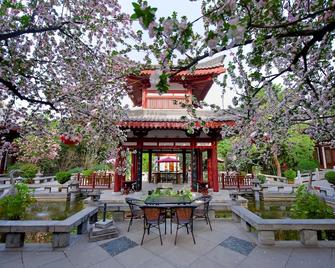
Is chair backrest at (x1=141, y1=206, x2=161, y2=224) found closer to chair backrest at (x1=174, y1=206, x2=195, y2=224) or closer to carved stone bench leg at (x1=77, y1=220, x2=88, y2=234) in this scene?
chair backrest at (x1=174, y1=206, x2=195, y2=224)

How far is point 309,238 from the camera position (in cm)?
429

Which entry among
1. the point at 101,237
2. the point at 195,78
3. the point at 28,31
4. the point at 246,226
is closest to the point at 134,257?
the point at 101,237

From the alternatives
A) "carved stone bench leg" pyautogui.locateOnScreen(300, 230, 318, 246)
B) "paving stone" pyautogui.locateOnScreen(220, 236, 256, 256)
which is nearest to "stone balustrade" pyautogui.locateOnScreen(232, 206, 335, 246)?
"carved stone bench leg" pyautogui.locateOnScreen(300, 230, 318, 246)

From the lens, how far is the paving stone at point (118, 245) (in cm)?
416

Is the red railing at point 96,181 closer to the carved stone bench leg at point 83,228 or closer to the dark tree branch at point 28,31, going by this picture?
the carved stone bench leg at point 83,228

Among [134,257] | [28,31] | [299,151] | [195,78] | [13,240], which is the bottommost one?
[134,257]

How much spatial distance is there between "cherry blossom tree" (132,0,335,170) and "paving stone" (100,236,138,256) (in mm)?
3661

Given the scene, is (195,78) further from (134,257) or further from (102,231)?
(134,257)

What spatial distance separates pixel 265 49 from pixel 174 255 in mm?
4187

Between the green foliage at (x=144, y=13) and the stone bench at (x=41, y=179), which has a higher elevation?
the green foliage at (x=144, y=13)

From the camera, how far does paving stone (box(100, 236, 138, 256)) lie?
4.16 metres

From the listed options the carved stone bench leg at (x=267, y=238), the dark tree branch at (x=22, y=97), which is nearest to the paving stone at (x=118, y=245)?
the carved stone bench leg at (x=267, y=238)

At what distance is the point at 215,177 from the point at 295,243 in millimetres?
5547

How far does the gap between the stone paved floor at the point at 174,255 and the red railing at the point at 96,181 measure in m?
7.88
